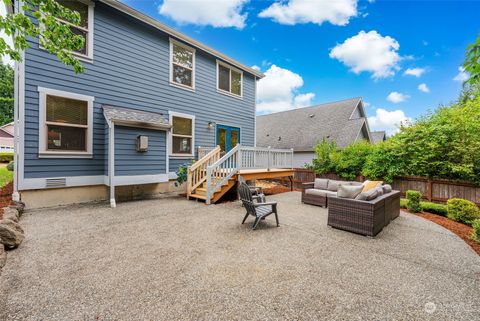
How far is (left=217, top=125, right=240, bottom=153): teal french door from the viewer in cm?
955

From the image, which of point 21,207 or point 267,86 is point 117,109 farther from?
point 267,86

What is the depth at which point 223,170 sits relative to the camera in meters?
6.79

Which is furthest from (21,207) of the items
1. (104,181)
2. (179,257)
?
(179,257)

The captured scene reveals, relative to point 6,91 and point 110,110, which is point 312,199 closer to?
point 110,110

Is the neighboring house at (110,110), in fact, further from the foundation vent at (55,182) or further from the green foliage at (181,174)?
the green foliage at (181,174)

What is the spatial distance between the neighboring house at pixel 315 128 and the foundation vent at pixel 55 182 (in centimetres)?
1287

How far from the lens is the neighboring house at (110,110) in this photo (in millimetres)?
5289

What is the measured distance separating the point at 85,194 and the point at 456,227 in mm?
9935

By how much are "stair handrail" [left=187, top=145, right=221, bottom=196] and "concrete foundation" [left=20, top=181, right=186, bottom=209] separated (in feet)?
3.69

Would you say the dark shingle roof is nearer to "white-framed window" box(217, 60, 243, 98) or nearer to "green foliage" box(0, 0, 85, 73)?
"green foliage" box(0, 0, 85, 73)

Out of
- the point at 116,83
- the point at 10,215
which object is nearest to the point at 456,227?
the point at 10,215

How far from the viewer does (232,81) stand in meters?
10.0

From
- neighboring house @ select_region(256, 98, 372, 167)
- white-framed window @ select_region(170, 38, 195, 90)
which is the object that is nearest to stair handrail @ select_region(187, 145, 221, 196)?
white-framed window @ select_region(170, 38, 195, 90)

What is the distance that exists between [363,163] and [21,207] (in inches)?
459
